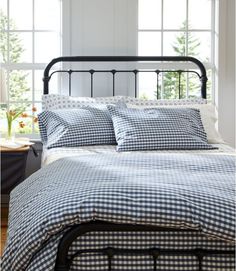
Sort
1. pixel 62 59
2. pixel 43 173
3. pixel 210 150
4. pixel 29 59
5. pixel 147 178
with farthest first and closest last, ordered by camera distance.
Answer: pixel 29 59 < pixel 62 59 < pixel 210 150 < pixel 43 173 < pixel 147 178

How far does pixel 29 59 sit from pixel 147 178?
109 inches

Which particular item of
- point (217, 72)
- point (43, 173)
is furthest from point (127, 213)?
point (217, 72)

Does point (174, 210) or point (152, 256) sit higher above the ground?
point (174, 210)

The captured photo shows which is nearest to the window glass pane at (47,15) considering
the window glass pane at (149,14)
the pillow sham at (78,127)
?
the window glass pane at (149,14)

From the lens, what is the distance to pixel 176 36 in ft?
15.5

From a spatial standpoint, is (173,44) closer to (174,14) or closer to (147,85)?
(174,14)

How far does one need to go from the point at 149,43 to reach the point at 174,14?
12.9 inches

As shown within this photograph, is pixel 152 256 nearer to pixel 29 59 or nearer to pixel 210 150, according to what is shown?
pixel 210 150

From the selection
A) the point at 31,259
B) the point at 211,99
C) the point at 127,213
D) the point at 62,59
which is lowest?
the point at 31,259

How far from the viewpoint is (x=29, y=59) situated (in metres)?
4.64

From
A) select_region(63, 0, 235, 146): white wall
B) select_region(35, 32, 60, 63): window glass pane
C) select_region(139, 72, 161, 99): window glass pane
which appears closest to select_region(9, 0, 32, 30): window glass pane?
select_region(35, 32, 60, 63): window glass pane

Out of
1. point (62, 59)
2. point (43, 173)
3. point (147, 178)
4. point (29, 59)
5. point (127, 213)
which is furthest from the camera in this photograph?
point (29, 59)

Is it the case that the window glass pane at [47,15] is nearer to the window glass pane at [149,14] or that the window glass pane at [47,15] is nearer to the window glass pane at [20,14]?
the window glass pane at [20,14]

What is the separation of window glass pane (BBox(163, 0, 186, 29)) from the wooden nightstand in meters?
1.67
